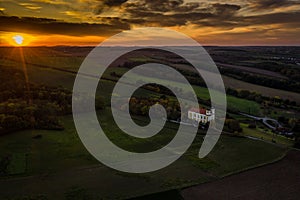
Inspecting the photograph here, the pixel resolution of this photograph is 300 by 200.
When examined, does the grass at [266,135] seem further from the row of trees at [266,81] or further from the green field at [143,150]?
the row of trees at [266,81]

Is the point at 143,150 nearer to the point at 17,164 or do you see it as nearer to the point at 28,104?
the point at 17,164

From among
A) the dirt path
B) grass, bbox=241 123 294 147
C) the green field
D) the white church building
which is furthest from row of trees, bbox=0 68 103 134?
grass, bbox=241 123 294 147

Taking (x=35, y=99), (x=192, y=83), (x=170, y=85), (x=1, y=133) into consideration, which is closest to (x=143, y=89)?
(x=170, y=85)

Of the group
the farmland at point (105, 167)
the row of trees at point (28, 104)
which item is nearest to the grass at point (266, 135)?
the farmland at point (105, 167)

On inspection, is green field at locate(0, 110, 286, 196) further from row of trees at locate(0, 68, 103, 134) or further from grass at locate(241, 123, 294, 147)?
grass at locate(241, 123, 294, 147)

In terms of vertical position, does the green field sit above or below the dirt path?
above
